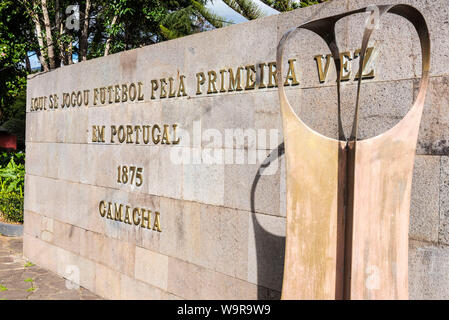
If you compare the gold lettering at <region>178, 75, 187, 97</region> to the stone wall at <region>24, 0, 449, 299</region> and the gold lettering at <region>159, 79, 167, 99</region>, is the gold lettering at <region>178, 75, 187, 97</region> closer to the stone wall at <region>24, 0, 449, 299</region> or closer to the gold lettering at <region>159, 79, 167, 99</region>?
the stone wall at <region>24, 0, 449, 299</region>

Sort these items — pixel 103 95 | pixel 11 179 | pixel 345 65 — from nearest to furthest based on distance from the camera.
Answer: pixel 345 65, pixel 103 95, pixel 11 179

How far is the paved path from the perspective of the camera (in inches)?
229

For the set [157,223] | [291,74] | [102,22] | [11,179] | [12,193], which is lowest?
[12,193]

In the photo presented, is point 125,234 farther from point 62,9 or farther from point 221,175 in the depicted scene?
point 62,9

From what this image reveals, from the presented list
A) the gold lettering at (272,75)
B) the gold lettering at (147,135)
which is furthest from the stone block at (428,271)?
the gold lettering at (147,135)

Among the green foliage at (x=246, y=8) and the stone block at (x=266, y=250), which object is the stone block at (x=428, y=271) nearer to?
the stone block at (x=266, y=250)

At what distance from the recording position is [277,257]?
378 centimetres

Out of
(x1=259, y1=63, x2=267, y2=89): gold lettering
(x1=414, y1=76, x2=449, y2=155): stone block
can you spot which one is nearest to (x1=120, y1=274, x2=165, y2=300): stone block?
(x1=259, y1=63, x2=267, y2=89): gold lettering

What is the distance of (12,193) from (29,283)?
4152mm

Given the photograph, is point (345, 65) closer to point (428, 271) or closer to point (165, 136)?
point (428, 271)

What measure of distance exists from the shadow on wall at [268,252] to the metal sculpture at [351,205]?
101cm

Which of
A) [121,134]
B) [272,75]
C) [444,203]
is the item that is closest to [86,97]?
[121,134]

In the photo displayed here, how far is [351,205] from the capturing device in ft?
8.24

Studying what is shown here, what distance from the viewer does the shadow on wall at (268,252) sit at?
148 inches
